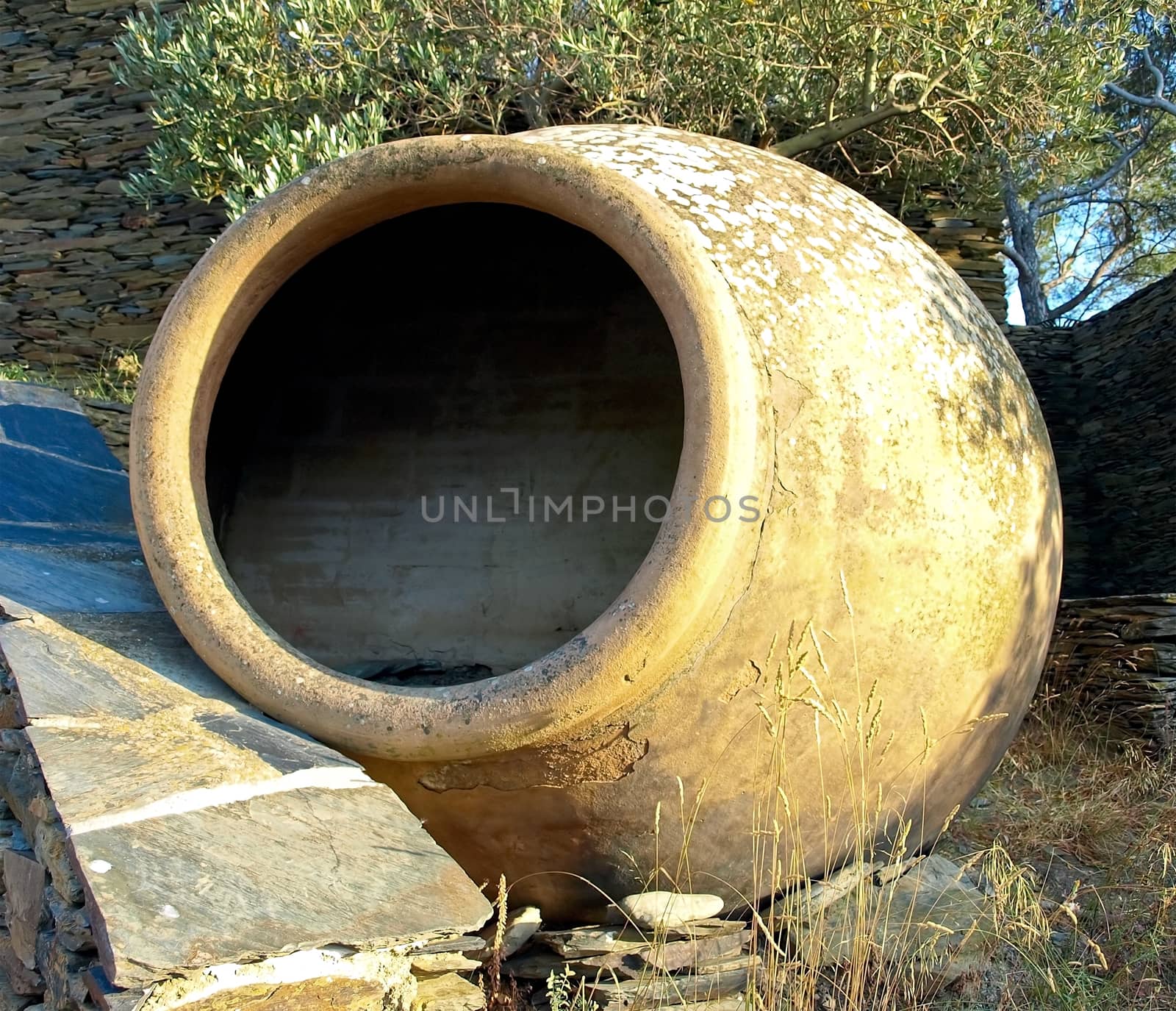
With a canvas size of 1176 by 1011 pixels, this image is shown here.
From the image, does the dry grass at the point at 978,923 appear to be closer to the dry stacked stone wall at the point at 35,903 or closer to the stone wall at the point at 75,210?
the dry stacked stone wall at the point at 35,903

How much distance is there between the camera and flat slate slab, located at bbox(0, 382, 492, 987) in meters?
1.51

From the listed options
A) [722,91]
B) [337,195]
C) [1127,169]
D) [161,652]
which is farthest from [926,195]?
[1127,169]

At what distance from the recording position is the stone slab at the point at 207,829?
150cm

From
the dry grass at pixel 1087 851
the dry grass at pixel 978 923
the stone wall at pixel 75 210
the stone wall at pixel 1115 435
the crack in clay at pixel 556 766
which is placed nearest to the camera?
the dry grass at pixel 978 923

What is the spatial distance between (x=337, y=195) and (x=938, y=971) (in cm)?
188

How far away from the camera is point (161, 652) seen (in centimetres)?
236

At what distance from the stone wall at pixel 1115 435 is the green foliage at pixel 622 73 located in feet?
3.74

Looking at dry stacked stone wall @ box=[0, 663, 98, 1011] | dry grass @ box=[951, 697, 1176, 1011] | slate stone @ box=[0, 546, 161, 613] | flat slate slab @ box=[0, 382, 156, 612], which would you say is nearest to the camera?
dry stacked stone wall @ box=[0, 663, 98, 1011]

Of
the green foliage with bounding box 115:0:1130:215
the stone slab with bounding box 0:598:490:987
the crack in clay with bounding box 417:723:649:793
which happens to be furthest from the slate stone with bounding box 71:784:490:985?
the green foliage with bounding box 115:0:1130:215

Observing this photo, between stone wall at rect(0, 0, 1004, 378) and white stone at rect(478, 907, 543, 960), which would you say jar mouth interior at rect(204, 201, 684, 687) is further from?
stone wall at rect(0, 0, 1004, 378)

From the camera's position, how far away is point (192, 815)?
5.77ft

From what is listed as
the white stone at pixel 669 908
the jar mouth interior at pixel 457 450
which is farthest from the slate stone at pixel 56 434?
the white stone at pixel 669 908

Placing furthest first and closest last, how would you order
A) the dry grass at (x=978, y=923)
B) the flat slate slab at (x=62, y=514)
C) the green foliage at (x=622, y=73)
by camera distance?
the green foliage at (x=622, y=73) → the flat slate slab at (x=62, y=514) → the dry grass at (x=978, y=923)

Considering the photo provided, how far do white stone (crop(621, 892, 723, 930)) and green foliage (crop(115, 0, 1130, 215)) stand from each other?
12.3 ft
